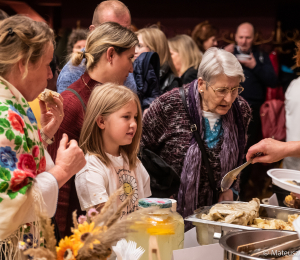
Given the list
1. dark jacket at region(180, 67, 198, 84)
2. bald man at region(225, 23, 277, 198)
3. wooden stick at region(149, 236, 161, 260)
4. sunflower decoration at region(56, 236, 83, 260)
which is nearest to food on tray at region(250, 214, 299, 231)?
wooden stick at region(149, 236, 161, 260)

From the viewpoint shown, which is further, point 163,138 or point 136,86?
point 136,86

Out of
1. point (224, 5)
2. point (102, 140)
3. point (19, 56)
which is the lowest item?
point (102, 140)

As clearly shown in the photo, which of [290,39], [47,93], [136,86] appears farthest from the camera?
[290,39]

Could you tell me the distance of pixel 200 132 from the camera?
2279 mm

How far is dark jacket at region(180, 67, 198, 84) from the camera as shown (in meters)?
3.87

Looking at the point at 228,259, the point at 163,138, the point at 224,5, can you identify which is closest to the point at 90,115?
the point at 163,138

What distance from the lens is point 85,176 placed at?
1.72 metres

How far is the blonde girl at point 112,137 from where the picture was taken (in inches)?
70.6

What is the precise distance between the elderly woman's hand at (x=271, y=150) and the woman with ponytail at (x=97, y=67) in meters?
0.81

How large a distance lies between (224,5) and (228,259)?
546 centimetres

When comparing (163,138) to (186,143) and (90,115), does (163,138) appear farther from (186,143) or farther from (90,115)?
(90,115)

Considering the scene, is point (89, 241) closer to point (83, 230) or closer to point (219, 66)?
point (83, 230)

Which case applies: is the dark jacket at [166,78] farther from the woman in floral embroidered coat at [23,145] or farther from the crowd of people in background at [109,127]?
the woman in floral embroidered coat at [23,145]

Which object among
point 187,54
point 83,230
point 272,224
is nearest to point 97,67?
point 272,224
